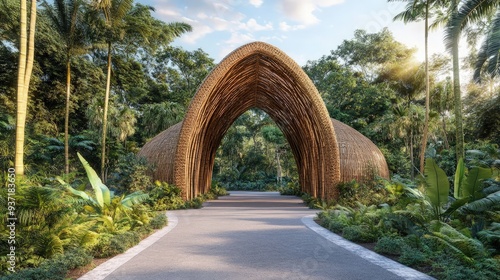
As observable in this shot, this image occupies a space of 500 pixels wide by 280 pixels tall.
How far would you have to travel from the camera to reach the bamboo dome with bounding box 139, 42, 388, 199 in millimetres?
13273

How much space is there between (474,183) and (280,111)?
47.2 ft

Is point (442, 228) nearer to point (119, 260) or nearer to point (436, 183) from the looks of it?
point (436, 183)

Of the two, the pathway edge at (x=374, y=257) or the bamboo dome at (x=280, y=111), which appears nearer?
the pathway edge at (x=374, y=257)

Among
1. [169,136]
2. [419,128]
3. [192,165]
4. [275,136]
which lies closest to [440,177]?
[192,165]

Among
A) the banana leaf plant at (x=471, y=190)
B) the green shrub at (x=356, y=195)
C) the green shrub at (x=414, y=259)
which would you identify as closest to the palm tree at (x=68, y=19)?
the green shrub at (x=356, y=195)

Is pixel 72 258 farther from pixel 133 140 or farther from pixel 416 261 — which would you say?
pixel 133 140

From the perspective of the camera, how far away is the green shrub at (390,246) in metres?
5.86

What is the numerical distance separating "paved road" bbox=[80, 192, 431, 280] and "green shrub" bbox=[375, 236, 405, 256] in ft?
0.81

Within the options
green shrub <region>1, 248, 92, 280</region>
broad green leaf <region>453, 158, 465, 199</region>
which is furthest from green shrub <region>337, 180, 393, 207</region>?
green shrub <region>1, 248, 92, 280</region>

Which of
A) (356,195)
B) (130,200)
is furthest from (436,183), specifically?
(130,200)

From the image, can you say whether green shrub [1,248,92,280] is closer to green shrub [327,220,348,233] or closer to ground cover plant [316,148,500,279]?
ground cover plant [316,148,500,279]

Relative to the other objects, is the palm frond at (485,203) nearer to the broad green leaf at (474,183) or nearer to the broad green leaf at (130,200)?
the broad green leaf at (474,183)

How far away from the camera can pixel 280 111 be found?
20562 millimetres

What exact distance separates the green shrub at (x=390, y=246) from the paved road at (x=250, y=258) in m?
0.25
